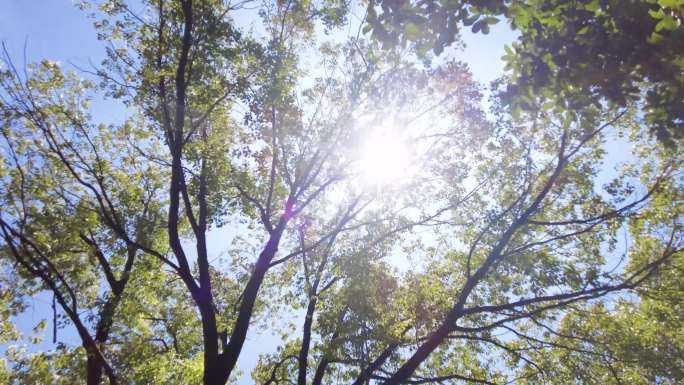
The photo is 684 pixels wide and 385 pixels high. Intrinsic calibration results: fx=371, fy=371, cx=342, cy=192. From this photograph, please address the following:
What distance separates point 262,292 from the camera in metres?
15.8

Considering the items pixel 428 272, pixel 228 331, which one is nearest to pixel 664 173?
pixel 428 272

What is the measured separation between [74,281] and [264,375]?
8.12m

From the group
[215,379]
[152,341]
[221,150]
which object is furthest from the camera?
[152,341]

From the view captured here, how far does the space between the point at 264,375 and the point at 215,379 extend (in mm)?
7471

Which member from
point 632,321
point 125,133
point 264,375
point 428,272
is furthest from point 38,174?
point 632,321

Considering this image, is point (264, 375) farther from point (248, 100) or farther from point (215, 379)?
point (248, 100)

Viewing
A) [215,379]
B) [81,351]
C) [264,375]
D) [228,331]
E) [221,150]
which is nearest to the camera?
[215,379]

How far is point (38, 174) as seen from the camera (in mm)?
12430

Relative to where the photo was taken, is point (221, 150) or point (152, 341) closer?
point (221, 150)

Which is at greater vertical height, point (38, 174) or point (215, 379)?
point (38, 174)

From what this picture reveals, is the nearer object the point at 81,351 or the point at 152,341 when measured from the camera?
the point at 81,351

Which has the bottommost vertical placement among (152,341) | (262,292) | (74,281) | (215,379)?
(215,379)

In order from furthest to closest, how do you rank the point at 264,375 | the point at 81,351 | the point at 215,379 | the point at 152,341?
the point at 264,375 → the point at 152,341 → the point at 81,351 → the point at 215,379

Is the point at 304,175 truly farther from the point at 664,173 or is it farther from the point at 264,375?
the point at 664,173
